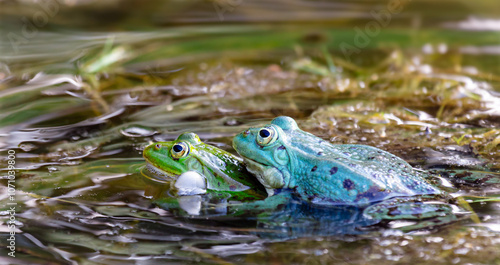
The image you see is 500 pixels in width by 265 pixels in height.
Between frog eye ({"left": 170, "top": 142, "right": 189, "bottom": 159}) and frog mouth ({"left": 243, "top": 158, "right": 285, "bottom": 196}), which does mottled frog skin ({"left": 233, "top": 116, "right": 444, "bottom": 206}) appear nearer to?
frog mouth ({"left": 243, "top": 158, "right": 285, "bottom": 196})

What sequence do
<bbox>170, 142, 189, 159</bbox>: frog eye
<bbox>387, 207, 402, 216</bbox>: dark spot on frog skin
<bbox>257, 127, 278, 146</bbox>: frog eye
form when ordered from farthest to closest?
<bbox>170, 142, 189, 159</bbox>: frog eye → <bbox>257, 127, 278, 146</bbox>: frog eye → <bbox>387, 207, 402, 216</bbox>: dark spot on frog skin

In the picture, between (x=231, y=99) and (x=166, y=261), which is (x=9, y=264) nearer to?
(x=166, y=261)

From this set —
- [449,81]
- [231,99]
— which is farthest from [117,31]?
[449,81]

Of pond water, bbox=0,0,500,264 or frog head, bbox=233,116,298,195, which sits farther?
frog head, bbox=233,116,298,195

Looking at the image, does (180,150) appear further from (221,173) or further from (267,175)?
(267,175)

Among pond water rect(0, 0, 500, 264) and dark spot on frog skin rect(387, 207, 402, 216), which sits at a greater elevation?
pond water rect(0, 0, 500, 264)

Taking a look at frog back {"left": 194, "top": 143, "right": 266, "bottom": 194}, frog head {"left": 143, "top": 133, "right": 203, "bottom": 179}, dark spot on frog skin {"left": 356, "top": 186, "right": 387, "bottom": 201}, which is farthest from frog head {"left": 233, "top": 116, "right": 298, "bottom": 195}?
dark spot on frog skin {"left": 356, "top": 186, "right": 387, "bottom": 201}

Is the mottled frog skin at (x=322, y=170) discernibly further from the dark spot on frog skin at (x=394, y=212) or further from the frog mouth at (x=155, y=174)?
the frog mouth at (x=155, y=174)

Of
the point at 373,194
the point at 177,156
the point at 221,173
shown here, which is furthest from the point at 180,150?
the point at 373,194

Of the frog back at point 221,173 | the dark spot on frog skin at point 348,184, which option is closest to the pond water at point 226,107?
the dark spot on frog skin at point 348,184
